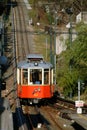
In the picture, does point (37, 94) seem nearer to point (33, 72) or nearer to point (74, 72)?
point (33, 72)

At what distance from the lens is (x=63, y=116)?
2497 cm

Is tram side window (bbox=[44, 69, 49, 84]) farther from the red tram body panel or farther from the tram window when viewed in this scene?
the tram window

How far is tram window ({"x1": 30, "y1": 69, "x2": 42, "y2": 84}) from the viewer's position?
96.3ft

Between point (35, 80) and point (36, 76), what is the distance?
21cm

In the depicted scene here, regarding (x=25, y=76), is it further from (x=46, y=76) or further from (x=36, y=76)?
(x=46, y=76)

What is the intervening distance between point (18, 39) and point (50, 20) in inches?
274

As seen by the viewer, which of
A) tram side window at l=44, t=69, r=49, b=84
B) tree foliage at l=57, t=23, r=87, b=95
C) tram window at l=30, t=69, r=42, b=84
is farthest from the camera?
tree foliage at l=57, t=23, r=87, b=95

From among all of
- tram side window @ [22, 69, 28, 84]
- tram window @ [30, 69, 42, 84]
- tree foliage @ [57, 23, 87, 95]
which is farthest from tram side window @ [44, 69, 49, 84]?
tree foliage @ [57, 23, 87, 95]

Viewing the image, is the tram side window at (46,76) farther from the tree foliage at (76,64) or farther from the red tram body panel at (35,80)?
the tree foliage at (76,64)

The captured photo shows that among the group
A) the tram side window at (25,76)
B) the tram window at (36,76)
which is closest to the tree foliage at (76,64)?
the tram window at (36,76)

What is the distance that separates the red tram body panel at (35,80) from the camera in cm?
2938

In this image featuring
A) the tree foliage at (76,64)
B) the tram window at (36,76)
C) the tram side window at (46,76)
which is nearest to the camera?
the tram window at (36,76)

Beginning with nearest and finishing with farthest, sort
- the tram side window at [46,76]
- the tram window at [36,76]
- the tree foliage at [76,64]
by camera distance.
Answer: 1. the tram window at [36,76]
2. the tram side window at [46,76]
3. the tree foliage at [76,64]

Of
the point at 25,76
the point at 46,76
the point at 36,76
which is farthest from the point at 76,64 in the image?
the point at 25,76
